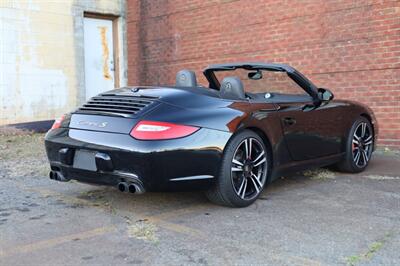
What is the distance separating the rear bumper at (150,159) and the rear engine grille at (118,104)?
0.81 ft

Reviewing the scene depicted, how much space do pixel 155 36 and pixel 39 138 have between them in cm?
356

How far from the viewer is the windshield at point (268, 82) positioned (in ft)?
17.2

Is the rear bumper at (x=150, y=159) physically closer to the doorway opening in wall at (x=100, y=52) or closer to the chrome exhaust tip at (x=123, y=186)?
the chrome exhaust tip at (x=123, y=186)

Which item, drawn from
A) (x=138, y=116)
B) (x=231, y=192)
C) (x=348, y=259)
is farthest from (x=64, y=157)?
(x=348, y=259)

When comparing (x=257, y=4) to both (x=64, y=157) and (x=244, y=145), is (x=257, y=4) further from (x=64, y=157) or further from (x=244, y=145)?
(x=64, y=157)

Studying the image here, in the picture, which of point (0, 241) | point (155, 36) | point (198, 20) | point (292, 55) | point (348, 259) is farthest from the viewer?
point (155, 36)

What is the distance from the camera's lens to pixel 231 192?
4262 millimetres

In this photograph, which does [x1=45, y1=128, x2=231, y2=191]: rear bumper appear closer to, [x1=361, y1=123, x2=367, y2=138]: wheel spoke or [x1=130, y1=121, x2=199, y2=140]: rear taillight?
[x1=130, y1=121, x2=199, y2=140]: rear taillight

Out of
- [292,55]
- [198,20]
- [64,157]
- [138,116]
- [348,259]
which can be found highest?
[198,20]

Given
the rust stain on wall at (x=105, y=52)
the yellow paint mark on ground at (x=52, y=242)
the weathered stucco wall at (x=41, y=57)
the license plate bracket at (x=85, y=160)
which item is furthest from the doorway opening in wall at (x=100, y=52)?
the yellow paint mark on ground at (x=52, y=242)

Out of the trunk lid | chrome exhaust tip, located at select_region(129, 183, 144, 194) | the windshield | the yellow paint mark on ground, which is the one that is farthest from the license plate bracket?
the windshield

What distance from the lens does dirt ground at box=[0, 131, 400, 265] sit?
10.7ft

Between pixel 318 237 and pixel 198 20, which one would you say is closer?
pixel 318 237

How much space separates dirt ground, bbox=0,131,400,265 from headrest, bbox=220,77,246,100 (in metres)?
1.03
